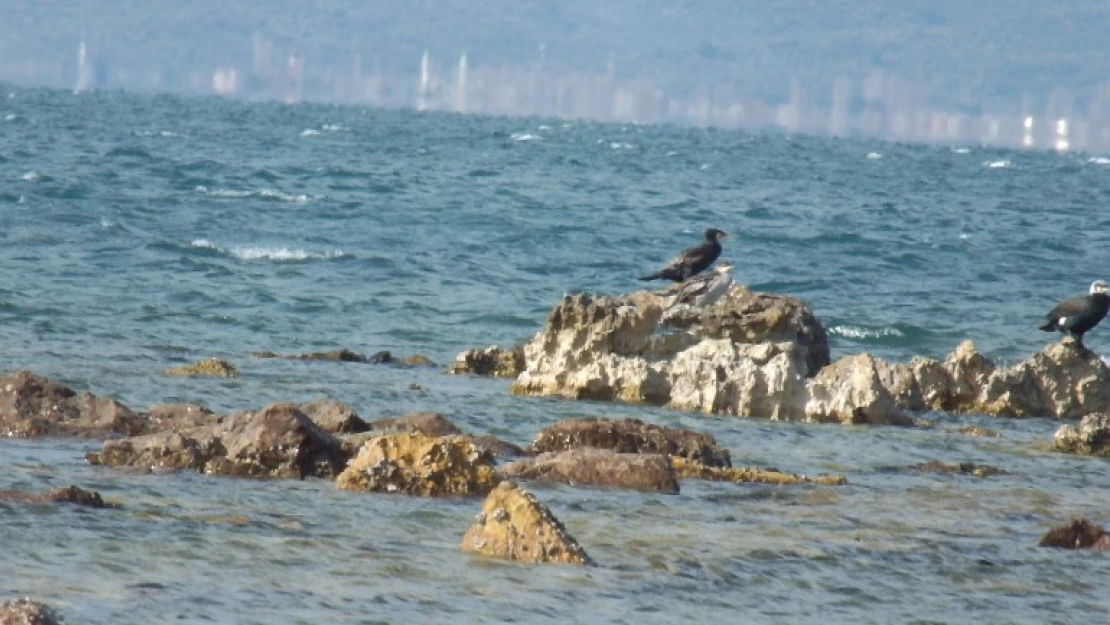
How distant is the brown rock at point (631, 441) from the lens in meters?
11.6

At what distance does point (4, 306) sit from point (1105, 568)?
44.6 ft

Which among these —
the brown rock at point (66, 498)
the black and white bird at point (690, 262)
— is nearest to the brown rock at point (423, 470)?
the brown rock at point (66, 498)

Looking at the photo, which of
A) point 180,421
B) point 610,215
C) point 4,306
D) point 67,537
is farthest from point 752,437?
point 610,215

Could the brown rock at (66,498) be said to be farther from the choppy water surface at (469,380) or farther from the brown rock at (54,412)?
the brown rock at (54,412)

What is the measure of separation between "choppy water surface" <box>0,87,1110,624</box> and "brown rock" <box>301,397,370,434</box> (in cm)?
129

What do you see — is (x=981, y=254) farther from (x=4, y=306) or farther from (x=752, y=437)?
(x=752, y=437)

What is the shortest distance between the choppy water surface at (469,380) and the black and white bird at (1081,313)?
1620 mm

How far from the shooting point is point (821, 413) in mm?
14719

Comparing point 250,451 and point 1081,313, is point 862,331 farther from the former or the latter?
point 250,451

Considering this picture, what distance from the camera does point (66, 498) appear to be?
8.93 m

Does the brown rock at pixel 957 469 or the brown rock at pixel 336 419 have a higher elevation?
the brown rock at pixel 336 419

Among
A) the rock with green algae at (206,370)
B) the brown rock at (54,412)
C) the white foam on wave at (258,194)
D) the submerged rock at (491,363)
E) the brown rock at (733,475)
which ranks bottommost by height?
the brown rock at (733,475)

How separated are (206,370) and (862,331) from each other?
9633mm

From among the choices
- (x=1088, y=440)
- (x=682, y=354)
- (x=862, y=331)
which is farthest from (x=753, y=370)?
(x=862, y=331)
